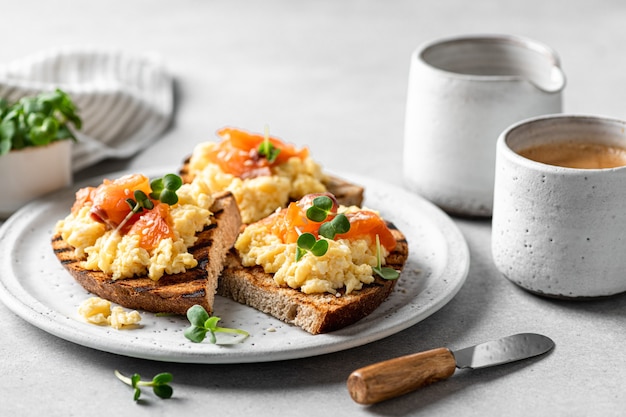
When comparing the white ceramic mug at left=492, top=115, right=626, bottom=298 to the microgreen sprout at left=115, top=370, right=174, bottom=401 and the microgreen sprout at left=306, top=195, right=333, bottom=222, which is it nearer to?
the microgreen sprout at left=306, top=195, right=333, bottom=222

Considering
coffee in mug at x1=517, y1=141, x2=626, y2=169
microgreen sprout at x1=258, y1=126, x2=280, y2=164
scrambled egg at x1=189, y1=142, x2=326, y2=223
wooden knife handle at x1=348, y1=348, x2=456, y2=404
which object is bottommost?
wooden knife handle at x1=348, y1=348, x2=456, y2=404

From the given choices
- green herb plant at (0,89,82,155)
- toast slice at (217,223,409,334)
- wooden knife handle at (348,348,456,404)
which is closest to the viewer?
wooden knife handle at (348,348,456,404)

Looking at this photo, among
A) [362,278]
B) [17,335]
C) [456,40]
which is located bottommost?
[17,335]

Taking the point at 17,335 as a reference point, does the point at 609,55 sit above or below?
above

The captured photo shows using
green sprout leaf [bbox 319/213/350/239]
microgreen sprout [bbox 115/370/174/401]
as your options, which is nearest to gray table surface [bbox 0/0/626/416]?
microgreen sprout [bbox 115/370/174/401]

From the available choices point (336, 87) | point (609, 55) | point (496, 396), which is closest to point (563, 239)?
point (496, 396)

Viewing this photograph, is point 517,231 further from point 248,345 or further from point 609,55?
point 609,55

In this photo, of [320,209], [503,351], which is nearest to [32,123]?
[320,209]

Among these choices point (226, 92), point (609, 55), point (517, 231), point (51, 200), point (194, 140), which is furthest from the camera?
point (609, 55)
